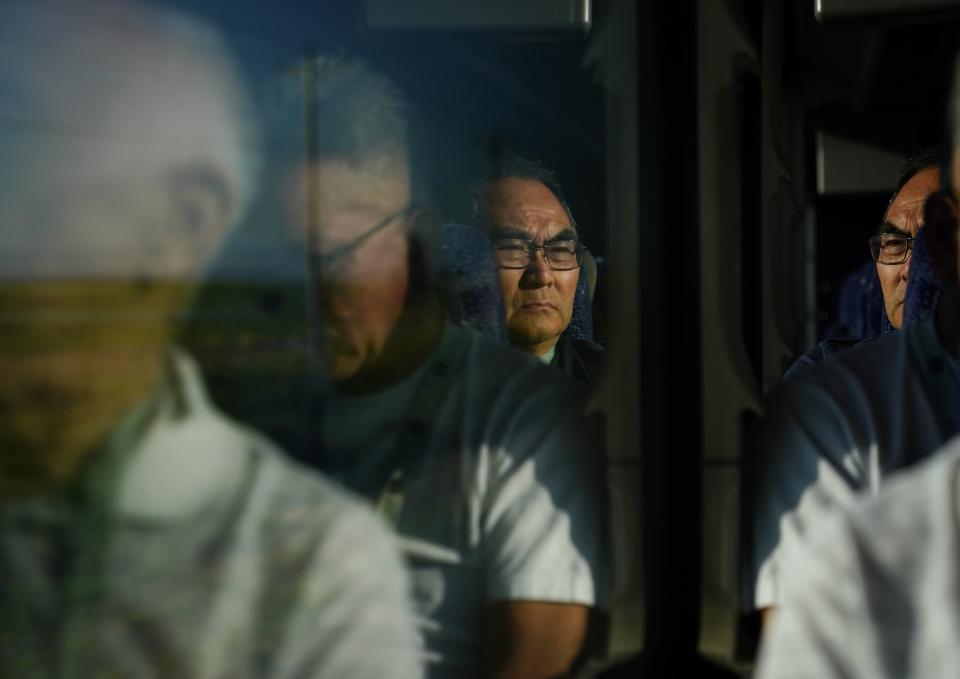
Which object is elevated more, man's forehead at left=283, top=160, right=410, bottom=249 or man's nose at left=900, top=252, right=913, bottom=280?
man's forehead at left=283, top=160, right=410, bottom=249

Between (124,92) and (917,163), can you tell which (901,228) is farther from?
(124,92)

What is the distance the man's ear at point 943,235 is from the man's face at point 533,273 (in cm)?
50

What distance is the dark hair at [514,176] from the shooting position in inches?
59.3

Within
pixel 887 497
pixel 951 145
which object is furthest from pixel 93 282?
pixel 951 145

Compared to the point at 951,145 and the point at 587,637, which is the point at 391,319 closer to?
the point at 587,637

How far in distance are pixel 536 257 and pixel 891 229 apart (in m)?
0.67

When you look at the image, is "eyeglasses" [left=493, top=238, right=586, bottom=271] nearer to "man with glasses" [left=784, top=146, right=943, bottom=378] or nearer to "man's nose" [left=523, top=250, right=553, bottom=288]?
"man's nose" [left=523, top=250, right=553, bottom=288]

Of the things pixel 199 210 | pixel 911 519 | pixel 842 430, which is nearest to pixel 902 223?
pixel 842 430

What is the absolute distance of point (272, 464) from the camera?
1.37 metres

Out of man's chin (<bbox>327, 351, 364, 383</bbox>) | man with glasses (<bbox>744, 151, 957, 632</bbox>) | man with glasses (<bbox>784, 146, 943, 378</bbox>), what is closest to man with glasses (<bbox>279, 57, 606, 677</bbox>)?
man's chin (<bbox>327, 351, 364, 383</bbox>)

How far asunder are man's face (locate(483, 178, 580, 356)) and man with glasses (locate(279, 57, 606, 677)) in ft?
0.19

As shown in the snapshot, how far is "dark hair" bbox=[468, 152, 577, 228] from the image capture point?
4.94 feet

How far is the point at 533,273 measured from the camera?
5.35ft

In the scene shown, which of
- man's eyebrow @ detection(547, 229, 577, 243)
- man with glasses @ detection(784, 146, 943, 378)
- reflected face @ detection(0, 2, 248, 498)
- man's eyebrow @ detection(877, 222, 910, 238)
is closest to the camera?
reflected face @ detection(0, 2, 248, 498)
